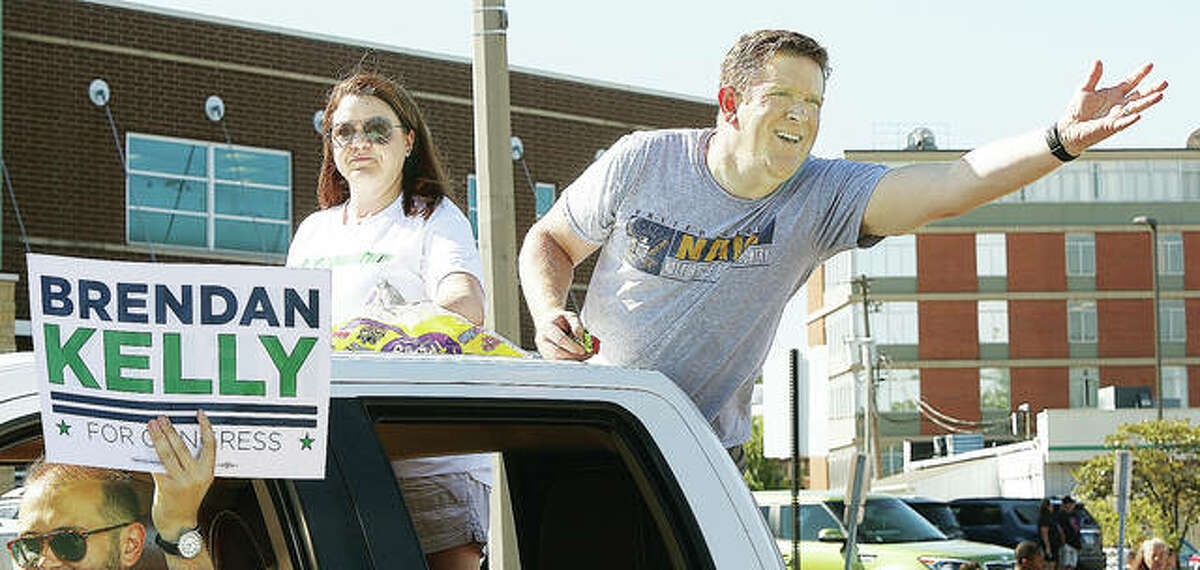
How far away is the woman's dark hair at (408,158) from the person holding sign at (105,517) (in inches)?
67.4

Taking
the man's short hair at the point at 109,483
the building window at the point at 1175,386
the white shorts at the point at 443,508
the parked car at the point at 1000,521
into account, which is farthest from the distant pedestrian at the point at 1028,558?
the building window at the point at 1175,386

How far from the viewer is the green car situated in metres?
17.2

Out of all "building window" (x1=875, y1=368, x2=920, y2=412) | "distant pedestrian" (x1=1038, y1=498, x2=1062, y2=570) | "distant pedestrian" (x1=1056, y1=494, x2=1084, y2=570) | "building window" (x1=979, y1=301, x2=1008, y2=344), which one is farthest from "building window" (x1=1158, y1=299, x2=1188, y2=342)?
"distant pedestrian" (x1=1038, y1=498, x2=1062, y2=570)

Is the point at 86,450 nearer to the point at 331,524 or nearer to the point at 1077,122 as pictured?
the point at 331,524

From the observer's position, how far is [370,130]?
436 cm

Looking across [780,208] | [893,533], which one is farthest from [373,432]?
[893,533]

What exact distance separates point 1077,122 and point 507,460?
1236mm

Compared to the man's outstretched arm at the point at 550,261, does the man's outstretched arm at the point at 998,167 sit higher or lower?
higher

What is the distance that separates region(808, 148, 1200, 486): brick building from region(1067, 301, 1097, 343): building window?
0.04m

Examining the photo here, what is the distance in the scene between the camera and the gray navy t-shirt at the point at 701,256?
3807 millimetres

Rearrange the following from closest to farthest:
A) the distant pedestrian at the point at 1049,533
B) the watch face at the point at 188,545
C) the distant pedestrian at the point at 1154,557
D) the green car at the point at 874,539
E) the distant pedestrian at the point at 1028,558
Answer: the watch face at the point at 188,545 → the distant pedestrian at the point at 1154,557 → the distant pedestrian at the point at 1028,558 → the green car at the point at 874,539 → the distant pedestrian at the point at 1049,533

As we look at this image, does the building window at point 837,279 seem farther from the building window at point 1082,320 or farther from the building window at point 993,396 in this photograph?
the building window at point 1082,320

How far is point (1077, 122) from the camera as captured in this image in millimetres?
3557

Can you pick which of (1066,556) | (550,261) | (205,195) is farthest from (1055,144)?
(205,195)
